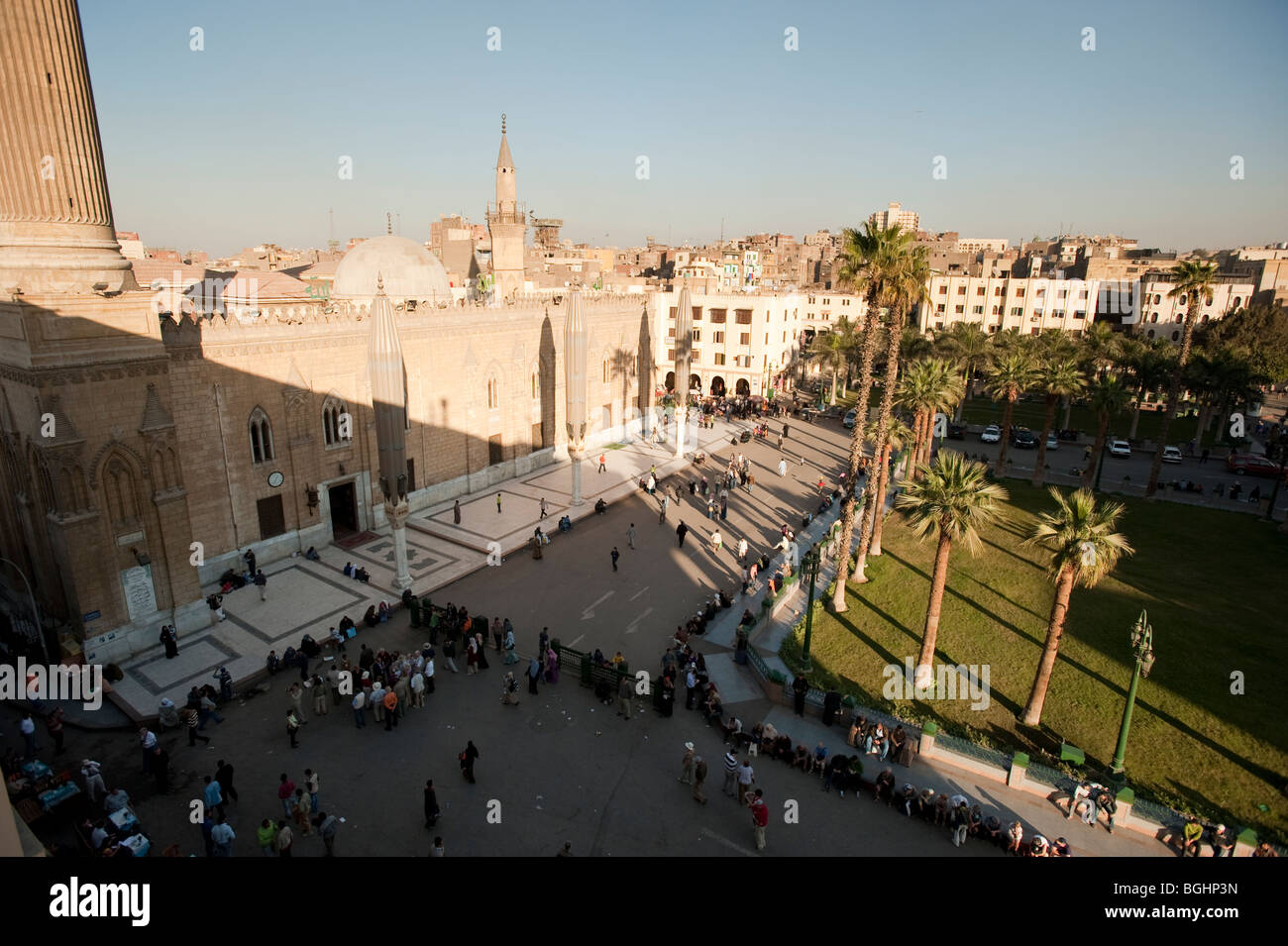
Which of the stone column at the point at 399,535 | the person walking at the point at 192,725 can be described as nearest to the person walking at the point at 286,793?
the person walking at the point at 192,725

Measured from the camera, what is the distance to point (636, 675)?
19.9 m

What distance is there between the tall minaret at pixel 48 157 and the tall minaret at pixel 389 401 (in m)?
7.42

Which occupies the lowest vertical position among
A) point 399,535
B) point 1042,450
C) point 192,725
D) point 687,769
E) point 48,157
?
point 687,769

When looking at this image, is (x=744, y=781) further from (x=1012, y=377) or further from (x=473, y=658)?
(x=1012, y=377)

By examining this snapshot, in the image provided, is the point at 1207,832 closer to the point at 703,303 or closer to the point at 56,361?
the point at 56,361

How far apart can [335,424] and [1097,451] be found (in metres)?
38.9

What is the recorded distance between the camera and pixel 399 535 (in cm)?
2512

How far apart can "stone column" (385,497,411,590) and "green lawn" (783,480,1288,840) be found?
1394 centimetres

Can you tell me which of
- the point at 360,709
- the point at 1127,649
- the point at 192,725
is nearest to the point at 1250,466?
the point at 1127,649

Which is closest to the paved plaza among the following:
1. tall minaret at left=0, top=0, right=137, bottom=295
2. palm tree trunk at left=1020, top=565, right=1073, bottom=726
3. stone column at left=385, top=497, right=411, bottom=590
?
stone column at left=385, top=497, right=411, bottom=590

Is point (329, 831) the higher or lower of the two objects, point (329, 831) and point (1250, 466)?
the higher

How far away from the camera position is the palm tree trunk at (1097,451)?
3566cm

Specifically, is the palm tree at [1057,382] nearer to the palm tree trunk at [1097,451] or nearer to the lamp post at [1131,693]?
the palm tree trunk at [1097,451]

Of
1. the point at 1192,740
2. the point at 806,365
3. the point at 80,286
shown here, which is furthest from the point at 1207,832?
the point at 806,365
